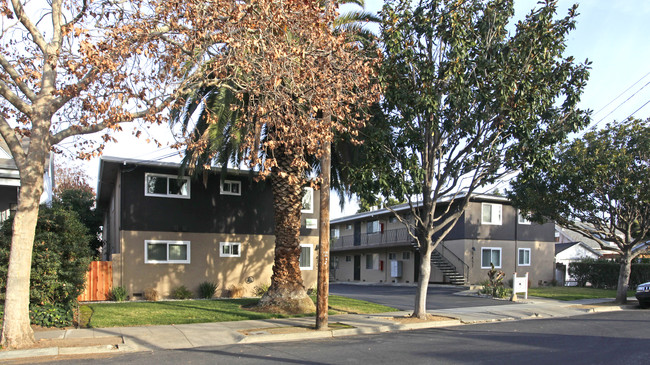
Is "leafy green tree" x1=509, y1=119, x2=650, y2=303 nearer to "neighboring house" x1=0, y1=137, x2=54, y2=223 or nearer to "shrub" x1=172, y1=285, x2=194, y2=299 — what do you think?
"shrub" x1=172, y1=285, x2=194, y2=299

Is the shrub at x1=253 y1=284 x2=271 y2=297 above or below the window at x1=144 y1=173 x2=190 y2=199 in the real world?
below

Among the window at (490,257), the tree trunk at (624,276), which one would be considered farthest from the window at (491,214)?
the tree trunk at (624,276)

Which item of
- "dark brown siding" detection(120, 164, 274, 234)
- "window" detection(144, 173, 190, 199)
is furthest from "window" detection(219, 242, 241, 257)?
"window" detection(144, 173, 190, 199)

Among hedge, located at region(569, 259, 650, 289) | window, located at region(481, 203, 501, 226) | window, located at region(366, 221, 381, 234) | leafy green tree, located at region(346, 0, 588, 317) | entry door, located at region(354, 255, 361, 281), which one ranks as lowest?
entry door, located at region(354, 255, 361, 281)

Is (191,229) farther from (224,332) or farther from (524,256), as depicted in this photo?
(524,256)

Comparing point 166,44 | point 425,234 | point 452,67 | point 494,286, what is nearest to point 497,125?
point 452,67

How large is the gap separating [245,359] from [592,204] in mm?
17452

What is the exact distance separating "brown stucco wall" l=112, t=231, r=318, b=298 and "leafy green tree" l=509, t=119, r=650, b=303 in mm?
10636

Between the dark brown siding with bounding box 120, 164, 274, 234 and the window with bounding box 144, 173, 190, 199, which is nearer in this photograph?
the dark brown siding with bounding box 120, 164, 274, 234

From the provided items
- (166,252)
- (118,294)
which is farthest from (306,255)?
(118,294)

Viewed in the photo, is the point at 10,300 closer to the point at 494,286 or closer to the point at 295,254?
the point at 295,254

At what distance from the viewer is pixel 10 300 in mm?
10430

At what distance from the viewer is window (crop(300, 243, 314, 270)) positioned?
82.7 feet

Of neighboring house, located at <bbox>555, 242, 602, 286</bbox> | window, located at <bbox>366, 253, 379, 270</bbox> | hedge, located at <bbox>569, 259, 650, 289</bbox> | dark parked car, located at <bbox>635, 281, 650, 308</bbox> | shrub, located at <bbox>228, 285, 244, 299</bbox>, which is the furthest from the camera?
window, located at <bbox>366, 253, 379, 270</bbox>
